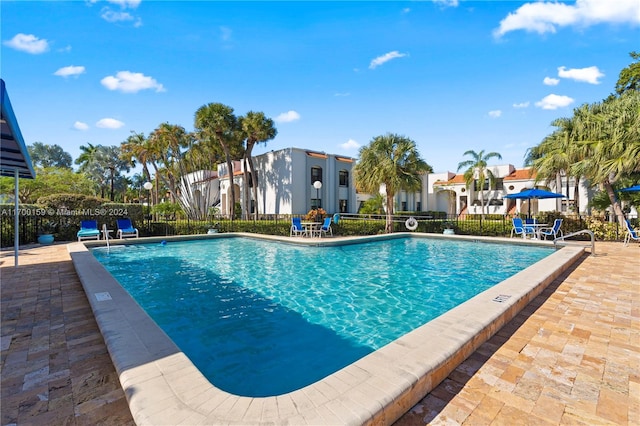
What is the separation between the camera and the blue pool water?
3.81 metres

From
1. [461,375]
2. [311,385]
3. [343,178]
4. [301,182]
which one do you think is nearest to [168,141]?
[301,182]

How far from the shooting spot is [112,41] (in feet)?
35.0

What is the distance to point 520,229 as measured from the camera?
46.8 ft

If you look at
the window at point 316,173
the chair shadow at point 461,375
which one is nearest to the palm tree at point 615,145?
the chair shadow at point 461,375

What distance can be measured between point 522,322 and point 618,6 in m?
10.9

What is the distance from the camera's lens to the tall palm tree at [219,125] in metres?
23.7

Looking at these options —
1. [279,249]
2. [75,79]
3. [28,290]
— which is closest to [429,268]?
[279,249]

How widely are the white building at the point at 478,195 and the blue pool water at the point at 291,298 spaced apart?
755 inches

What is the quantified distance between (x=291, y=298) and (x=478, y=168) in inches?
1201

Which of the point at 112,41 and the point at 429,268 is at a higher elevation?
the point at 112,41

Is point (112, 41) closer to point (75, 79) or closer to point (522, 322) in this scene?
point (75, 79)

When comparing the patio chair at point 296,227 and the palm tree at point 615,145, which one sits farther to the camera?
the patio chair at point 296,227

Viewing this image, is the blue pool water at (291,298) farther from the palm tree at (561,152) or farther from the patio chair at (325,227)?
the palm tree at (561,152)

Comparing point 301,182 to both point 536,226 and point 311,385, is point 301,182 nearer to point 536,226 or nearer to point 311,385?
point 536,226
